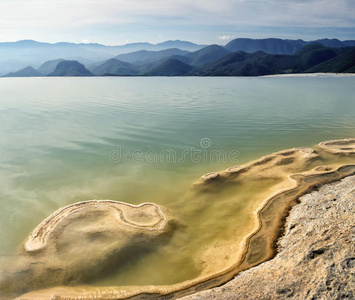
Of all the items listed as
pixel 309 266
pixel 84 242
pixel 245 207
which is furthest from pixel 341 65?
pixel 84 242

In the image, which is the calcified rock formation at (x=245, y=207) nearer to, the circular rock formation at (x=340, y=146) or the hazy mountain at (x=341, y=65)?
the circular rock formation at (x=340, y=146)

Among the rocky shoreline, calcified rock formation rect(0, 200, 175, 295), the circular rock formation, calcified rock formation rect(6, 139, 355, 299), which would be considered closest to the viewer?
the rocky shoreline

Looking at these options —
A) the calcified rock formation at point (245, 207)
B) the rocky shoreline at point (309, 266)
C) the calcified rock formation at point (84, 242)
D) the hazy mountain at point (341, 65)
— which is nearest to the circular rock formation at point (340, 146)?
the calcified rock formation at point (245, 207)

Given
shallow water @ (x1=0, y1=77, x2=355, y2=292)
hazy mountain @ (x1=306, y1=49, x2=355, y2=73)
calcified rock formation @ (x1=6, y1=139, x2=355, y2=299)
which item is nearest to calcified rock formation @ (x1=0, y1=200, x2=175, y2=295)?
calcified rock formation @ (x1=6, y1=139, x2=355, y2=299)

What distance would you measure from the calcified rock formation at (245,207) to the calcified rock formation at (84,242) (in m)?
0.17

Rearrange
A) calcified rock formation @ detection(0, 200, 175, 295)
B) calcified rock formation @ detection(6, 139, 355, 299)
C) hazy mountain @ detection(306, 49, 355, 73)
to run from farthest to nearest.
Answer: hazy mountain @ detection(306, 49, 355, 73) → calcified rock formation @ detection(0, 200, 175, 295) → calcified rock formation @ detection(6, 139, 355, 299)

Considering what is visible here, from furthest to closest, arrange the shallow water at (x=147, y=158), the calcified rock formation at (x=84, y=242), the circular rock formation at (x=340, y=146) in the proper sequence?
the circular rock formation at (x=340, y=146) → the shallow water at (x=147, y=158) → the calcified rock formation at (x=84, y=242)

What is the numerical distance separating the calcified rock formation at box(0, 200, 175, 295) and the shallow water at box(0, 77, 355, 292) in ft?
1.79

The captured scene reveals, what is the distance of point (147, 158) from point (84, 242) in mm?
9937

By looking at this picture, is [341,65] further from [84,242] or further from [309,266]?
[84,242]

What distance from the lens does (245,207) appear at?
12266 millimetres

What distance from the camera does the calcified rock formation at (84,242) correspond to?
8.15 m

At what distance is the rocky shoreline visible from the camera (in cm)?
633

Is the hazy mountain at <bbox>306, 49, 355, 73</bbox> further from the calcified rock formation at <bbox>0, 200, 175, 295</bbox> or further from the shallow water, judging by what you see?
the calcified rock formation at <bbox>0, 200, 175, 295</bbox>
